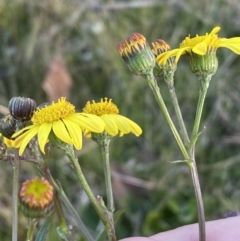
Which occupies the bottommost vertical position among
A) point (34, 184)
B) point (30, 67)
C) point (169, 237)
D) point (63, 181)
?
point (169, 237)

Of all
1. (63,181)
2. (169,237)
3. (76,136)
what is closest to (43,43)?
(63,181)

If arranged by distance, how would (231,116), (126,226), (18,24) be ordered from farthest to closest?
(18,24) < (231,116) < (126,226)

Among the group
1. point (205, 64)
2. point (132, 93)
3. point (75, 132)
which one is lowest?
point (75, 132)

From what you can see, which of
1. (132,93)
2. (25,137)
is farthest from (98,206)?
(132,93)

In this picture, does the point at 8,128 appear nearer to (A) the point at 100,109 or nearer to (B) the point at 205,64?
(A) the point at 100,109

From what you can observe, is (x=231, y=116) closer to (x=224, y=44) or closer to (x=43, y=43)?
(x=43, y=43)

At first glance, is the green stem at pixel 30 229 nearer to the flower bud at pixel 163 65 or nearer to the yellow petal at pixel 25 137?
the yellow petal at pixel 25 137
